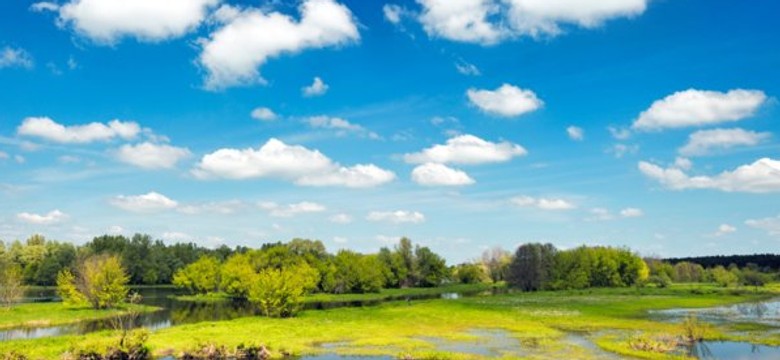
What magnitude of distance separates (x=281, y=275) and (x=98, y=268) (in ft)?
122

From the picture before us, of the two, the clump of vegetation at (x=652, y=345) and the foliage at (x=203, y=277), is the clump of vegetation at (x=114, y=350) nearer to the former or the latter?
the clump of vegetation at (x=652, y=345)

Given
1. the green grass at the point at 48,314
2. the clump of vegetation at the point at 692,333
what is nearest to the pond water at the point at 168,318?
the green grass at the point at 48,314

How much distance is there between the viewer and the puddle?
4994 cm

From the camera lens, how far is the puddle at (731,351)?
49938mm

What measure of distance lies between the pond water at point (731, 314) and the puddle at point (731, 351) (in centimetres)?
1960

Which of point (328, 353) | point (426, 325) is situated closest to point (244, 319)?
point (426, 325)

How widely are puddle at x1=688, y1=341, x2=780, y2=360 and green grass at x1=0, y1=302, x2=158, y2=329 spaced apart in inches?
2310

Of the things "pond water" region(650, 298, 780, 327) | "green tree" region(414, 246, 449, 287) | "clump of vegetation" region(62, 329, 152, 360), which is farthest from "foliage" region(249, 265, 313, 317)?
"green tree" region(414, 246, 449, 287)

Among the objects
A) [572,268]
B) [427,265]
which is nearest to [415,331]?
[572,268]

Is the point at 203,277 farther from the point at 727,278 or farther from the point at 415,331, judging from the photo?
the point at 727,278

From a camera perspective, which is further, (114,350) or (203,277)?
(203,277)

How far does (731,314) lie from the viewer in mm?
86000

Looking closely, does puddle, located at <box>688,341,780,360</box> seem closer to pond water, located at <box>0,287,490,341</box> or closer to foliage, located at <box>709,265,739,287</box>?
pond water, located at <box>0,287,490,341</box>

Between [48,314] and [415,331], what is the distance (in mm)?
55607
